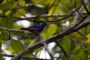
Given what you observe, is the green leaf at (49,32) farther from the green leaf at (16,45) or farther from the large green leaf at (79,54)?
the large green leaf at (79,54)

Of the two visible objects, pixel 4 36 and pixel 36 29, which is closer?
pixel 4 36

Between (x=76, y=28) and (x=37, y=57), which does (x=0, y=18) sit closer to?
(x=37, y=57)

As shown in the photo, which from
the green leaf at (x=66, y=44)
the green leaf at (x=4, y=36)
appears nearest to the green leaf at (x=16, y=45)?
the green leaf at (x=4, y=36)

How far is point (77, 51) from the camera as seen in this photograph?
4.21ft

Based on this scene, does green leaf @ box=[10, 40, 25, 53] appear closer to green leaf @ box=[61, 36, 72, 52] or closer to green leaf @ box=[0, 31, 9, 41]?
green leaf @ box=[0, 31, 9, 41]

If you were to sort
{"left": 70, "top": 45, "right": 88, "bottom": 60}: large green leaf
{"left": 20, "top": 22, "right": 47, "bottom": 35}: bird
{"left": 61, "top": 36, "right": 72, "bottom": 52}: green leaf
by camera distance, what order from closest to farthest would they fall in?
1. {"left": 70, "top": 45, "right": 88, "bottom": 60}: large green leaf
2. {"left": 61, "top": 36, "right": 72, "bottom": 52}: green leaf
3. {"left": 20, "top": 22, "right": 47, "bottom": 35}: bird

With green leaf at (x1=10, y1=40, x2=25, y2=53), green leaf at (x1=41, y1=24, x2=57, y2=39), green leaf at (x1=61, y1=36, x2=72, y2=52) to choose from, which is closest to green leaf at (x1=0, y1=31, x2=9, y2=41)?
green leaf at (x1=10, y1=40, x2=25, y2=53)

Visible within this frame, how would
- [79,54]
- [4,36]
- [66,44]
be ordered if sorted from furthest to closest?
[4,36] → [66,44] → [79,54]

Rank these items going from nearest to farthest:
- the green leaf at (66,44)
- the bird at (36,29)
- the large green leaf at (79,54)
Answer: the large green leaf at (79,54) < the green leaf at (66,44) < the bird at (36,29)

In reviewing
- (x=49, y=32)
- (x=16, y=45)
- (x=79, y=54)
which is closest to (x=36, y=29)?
(x=49, y=32)

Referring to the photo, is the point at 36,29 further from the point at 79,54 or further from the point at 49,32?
the point at 79,54

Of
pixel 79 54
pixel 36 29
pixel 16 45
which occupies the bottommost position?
pixel 79 54

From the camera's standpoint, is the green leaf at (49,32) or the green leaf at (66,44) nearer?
the green leaf at (66,44)

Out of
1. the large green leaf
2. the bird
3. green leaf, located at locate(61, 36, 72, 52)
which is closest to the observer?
the large green leaf
